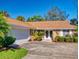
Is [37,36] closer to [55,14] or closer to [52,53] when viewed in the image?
[52,53]

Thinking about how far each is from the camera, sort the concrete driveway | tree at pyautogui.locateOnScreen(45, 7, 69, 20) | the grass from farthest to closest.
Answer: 1. tree at pyautogui.locateOnScreen(45, 7, 69, 20)
2. the concrete driveway
3. the grass

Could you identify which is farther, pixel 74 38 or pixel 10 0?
pixel 10 0

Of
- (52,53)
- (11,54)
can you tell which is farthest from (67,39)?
(11,54)

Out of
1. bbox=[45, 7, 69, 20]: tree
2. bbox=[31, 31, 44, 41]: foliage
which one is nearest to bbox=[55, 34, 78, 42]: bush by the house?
bbox=[31, 31, 44, 41]: foliage

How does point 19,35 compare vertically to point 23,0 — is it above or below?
below

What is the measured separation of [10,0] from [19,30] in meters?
15.9

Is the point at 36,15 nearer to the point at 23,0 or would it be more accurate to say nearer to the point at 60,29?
the point at 23,0

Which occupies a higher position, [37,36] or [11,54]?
[37,36]

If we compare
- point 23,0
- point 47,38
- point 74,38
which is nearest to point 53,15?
point 23,0

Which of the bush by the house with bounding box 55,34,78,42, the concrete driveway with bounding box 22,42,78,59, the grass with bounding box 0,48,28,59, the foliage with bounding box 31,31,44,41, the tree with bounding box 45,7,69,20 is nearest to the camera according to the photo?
the grass with bounding box 0,48,28,59

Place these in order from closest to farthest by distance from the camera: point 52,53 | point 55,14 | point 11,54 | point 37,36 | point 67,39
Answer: point 11,54
point 52,53
point 67,39
point 37,36
point 55,14

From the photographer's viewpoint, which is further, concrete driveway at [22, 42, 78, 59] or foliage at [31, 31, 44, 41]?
foliage at [31, 31, 44, 41]

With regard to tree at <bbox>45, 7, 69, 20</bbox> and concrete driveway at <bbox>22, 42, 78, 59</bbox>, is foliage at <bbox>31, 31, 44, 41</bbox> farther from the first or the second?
tree at <bbox>45, 7, 69, 20</bbox>

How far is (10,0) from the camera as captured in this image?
4075 cm
